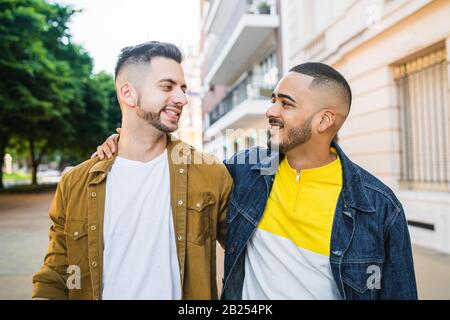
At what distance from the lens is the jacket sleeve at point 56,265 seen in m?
1.92

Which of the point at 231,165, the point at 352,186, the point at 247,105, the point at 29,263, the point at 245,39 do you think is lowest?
the point at 29,263

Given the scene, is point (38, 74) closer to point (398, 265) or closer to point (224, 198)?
point (224, 198)

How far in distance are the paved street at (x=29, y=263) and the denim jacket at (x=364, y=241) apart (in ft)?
9.08

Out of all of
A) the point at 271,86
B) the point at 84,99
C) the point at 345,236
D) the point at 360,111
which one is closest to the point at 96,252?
the point at 345,236

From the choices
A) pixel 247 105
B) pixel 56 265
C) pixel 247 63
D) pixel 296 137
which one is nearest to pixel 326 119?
pixel 296 137

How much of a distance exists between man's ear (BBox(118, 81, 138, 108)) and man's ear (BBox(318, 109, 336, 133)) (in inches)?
41.6

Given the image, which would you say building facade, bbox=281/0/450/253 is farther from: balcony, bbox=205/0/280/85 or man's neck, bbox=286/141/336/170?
man's neck, bbox=286/141/336/170

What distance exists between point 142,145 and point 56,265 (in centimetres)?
78

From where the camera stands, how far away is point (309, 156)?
6.95ft

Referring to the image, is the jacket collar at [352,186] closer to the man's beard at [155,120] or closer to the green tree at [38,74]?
the man's beard at [155,120]

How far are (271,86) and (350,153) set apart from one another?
5.81 meters

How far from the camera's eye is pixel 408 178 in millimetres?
7191

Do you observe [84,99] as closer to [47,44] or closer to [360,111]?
[47,44]

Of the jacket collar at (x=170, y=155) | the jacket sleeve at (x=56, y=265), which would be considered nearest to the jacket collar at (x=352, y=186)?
the jacket collar at (x=170, y=155)
